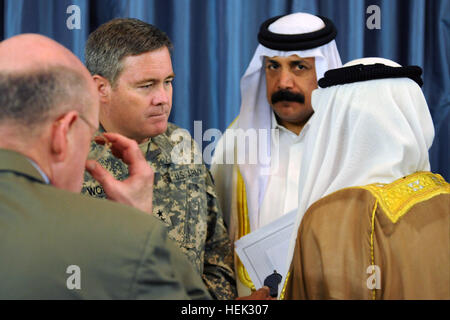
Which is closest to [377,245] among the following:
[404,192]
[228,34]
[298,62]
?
[404,192]

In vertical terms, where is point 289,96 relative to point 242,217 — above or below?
above

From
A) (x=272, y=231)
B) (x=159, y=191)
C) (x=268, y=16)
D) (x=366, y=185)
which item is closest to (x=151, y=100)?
(x=159, y=191)

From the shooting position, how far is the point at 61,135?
116cm

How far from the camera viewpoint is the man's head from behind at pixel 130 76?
2.27 m

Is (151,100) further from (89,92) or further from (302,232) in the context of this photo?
(89,92)

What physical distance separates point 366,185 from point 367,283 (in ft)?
0.94

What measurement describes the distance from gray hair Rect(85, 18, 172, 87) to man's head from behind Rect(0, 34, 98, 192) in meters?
1.01

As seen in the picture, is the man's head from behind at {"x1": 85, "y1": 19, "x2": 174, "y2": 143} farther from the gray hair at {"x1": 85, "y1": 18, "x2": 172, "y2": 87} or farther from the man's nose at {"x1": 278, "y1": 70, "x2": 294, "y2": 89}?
the man's nose at {"x1": 278, "y1": 70, "x2": 294, "y2": 89}

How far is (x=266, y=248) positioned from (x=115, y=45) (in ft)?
3.41

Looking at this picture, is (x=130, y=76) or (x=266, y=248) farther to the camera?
(x=266, y=248)

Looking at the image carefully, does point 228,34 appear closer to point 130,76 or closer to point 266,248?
point 130,76

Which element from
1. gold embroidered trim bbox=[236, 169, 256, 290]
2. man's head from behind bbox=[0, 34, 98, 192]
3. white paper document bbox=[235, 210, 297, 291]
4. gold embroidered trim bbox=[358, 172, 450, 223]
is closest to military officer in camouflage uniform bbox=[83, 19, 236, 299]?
white paper document bbox=[235, 210, 297, 291]

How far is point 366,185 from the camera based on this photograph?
1.69 metres
